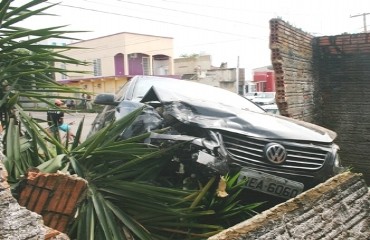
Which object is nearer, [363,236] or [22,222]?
[22,222]

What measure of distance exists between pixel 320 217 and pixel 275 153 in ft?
1.74

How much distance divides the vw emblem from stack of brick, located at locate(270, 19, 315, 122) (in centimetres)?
361

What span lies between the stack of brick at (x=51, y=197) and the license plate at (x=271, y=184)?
1.19m

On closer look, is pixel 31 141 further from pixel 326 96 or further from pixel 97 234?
pixel 326 96

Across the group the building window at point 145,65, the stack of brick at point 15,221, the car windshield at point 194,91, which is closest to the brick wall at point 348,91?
the car windshield at point 194,91

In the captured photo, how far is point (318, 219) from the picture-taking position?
268cm

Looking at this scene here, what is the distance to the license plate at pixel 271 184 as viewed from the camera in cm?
274

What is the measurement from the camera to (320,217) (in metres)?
2.70

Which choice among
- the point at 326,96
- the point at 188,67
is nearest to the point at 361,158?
the point at 326,96

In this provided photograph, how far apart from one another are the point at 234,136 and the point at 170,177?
560 mm

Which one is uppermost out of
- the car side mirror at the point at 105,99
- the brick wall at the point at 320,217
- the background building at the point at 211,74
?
the background building at the point at 211,74

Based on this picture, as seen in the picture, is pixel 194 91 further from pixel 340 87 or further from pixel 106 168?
pixel 340 87

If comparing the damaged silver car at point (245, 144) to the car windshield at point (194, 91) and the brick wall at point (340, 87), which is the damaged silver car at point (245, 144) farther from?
the brick wall at point (340, 87)

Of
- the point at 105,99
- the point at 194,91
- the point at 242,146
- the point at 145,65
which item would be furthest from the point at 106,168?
the point at 145,65
